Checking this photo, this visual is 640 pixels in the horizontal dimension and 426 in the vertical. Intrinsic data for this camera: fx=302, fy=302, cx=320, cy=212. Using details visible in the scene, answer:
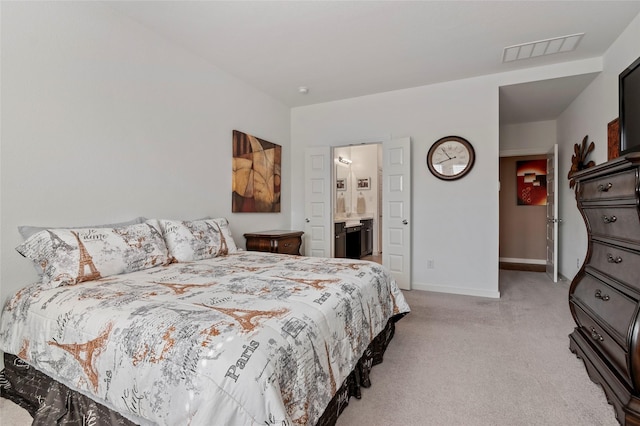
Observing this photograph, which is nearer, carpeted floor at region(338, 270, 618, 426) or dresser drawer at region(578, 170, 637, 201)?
dresser drawer at region(578, 170, 637, 201)

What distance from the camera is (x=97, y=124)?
2318mm

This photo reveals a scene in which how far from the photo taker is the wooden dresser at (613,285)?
4.64 ft

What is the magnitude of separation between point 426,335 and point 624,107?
2.28m

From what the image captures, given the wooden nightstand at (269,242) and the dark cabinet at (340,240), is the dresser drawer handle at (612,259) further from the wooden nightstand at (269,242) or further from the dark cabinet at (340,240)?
the dark cabinet at (340,240)

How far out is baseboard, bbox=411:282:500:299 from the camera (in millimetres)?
3803

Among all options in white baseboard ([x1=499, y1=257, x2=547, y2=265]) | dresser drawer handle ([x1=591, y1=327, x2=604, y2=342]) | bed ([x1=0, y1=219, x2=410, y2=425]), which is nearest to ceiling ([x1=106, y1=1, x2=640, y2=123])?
bed ([x1=0, y1=219, x2=410, y2=425])

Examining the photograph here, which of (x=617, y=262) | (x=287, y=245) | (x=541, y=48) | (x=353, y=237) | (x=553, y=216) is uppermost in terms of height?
(x=541, y=48)

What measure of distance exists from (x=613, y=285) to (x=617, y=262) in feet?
0.43

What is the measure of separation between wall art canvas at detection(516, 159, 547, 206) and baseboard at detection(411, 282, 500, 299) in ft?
11.0

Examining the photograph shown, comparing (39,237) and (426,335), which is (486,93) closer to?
(426,335)

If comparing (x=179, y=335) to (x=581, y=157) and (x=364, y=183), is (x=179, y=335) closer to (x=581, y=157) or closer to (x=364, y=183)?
(x=581, y=157)

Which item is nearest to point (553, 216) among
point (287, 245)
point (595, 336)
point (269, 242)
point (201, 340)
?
point (595, 336)

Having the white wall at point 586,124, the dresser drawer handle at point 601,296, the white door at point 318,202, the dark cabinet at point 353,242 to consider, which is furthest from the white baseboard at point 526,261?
the dresser drawer handle at point 601,296

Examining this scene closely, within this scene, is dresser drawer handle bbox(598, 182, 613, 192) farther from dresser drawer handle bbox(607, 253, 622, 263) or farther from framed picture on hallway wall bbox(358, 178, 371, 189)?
framed picture on hallway wall bbox(358, 178, 371, 189)
